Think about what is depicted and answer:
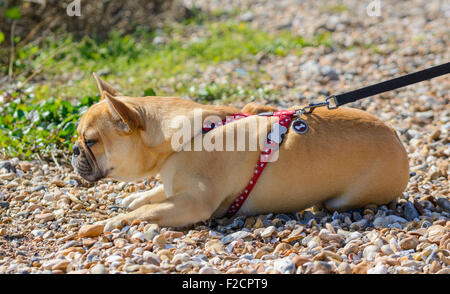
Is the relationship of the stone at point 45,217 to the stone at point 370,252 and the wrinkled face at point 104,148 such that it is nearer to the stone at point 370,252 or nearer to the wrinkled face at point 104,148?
the wrinkled face at point 104,148

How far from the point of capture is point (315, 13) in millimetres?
10492

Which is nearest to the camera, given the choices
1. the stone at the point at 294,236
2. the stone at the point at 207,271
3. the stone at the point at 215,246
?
the stone at the point at 207,271

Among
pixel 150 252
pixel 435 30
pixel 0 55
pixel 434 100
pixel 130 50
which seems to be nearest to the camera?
pixel 150 252

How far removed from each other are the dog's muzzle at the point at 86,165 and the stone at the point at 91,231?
492 millimetres

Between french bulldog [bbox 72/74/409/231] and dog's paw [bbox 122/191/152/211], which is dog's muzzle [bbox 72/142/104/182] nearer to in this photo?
french bulldog [bbox 72/74/409/231]

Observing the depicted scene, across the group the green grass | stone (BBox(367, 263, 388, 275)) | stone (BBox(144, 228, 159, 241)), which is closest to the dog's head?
stone (BBox(144, 228, 159, 241))

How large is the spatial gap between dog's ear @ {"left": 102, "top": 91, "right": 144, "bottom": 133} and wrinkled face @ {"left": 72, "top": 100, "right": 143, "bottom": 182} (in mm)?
34

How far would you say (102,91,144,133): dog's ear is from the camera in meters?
4.02

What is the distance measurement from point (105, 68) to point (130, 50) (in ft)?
2.81

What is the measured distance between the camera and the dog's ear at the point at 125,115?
4.02 m

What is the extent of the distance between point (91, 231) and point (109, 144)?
2.12 feet

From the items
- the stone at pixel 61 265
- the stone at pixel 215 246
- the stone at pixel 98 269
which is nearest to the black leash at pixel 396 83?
the stone at pixel 215 246

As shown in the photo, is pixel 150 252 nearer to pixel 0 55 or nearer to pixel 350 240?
pixel 350 240

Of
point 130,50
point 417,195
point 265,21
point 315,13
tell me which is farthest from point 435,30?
point 417,195
